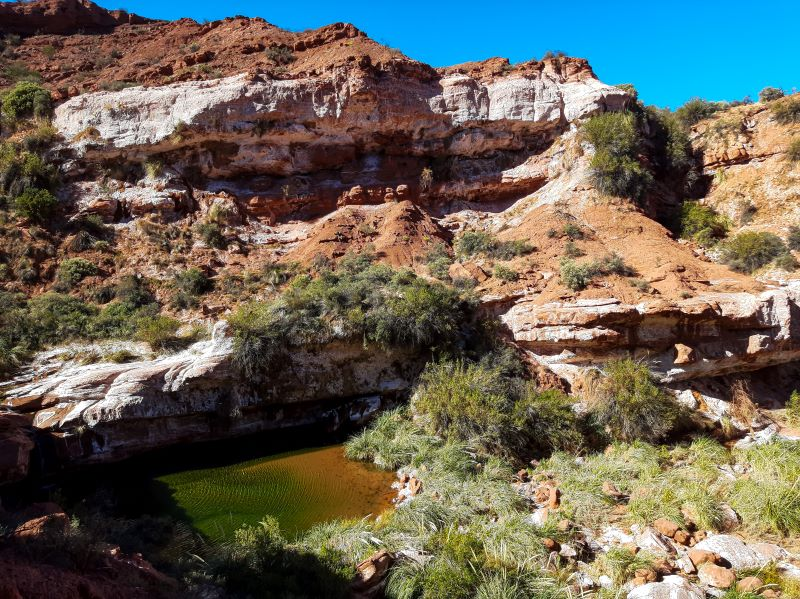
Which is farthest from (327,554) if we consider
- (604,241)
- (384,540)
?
(604,241)

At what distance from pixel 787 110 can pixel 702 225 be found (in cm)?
655

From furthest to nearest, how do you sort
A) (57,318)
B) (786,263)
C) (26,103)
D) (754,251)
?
(26,103) < (754,251) < (786,263) < (57,318)

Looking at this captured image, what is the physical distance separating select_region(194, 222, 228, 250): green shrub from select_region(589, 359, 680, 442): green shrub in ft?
45.2

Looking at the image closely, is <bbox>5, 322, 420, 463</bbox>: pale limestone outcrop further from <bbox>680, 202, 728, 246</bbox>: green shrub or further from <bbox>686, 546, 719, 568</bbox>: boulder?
<bbox>680, 202, 728, 246</bbox>: green shrub

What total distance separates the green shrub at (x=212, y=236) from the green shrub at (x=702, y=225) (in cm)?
1738

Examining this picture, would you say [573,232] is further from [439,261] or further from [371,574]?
[371,574]

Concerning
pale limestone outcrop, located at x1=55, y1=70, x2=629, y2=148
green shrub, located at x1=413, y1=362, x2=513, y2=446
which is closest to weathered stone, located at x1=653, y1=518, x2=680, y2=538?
green shrub, located at x1=413, y1=362, x2=513, y2=446

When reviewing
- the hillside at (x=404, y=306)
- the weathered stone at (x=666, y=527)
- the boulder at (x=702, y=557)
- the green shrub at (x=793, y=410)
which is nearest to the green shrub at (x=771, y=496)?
the hillside at (x=404, y=306)

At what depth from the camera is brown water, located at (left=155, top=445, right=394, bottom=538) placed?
7.74m

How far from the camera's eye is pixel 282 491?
8641 millimetres

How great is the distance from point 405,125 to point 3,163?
50.7 ft

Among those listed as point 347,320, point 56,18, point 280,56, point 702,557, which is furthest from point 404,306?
point 56,18

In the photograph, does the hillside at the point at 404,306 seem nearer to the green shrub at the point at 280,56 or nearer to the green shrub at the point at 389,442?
the green shrub at the point at 389,442

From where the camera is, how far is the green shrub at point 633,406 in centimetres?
980
